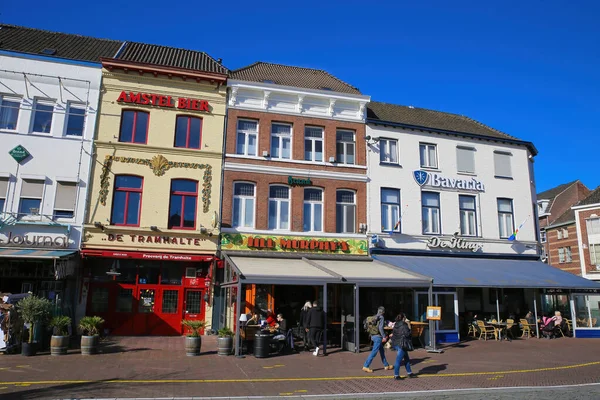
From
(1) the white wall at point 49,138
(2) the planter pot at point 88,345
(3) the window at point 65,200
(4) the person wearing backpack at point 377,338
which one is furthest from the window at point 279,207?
(2) the planter pot at point 88,345

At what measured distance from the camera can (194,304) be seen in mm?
18688

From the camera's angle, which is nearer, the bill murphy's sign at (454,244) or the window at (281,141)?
the window at (281,141)

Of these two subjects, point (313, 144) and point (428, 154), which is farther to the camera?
point (428, 154)

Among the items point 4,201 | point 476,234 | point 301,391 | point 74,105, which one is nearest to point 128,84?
point 74,105

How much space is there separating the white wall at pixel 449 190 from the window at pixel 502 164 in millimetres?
284

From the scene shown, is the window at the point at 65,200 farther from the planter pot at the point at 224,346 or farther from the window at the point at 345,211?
the window at the point at 345,211

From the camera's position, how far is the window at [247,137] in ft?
66.8

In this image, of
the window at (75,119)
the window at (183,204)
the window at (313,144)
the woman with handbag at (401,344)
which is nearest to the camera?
the woman with handbag at (401,344)

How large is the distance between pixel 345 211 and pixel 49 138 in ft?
42.3

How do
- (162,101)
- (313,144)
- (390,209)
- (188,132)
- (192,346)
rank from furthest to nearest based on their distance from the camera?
(390,209), (313,144), (188,132), (162,101), (192,346)

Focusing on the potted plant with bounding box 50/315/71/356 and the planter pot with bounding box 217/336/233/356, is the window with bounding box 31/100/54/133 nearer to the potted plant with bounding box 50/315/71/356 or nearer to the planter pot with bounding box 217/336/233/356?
the potted plant with bounding box 50/315/71/356

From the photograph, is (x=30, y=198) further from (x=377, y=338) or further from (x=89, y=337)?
(x=377, y=338)

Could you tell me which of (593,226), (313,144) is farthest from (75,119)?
(593,226)

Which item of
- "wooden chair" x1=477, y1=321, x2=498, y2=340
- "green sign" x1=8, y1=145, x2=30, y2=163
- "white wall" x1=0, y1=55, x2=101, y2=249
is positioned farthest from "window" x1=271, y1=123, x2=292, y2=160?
"wooden chair" x1=477, y1=321, x2=498, y2=340
